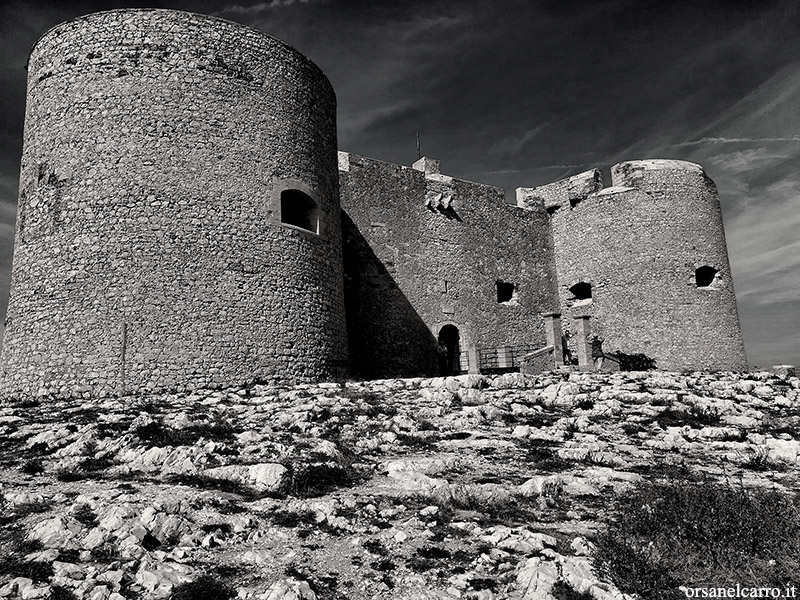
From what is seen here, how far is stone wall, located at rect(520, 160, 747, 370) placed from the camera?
2152 cm

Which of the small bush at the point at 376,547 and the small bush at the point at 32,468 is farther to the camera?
the small bush at the point at 32,468

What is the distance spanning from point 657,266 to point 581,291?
2938 millimetres

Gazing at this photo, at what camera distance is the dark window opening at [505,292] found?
2245 cm

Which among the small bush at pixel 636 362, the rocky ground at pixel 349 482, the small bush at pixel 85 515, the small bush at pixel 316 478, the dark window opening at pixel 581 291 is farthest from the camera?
the dark window opening at pixel 581 291

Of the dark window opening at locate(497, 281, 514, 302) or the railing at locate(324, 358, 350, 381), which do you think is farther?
the dark window opening at locate(497, 281, 514, 302)

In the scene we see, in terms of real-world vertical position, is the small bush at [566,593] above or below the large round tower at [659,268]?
below

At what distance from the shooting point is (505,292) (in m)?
22.7

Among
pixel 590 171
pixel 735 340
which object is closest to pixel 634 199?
pixel 590 171

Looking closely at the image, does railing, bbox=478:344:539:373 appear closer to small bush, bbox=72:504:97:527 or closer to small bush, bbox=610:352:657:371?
small bush, bbox=610:352:657:371

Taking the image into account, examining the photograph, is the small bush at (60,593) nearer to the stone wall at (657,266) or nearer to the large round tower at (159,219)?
the large round tower at (159,219)

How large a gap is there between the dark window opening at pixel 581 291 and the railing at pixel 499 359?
348 centimetres

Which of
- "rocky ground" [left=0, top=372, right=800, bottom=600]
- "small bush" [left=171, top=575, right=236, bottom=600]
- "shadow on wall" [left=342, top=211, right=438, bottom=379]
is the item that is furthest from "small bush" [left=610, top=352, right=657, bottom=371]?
"small bush" [left=171, top=575, right=236, bottom=600]

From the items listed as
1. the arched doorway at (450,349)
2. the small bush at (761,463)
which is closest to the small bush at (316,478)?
the small bush at (761,463)

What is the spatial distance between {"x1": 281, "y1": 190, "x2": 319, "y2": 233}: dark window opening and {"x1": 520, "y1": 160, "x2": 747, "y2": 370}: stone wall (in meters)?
12.4
